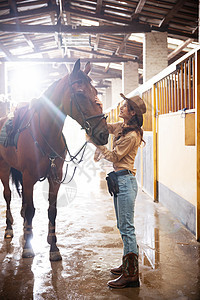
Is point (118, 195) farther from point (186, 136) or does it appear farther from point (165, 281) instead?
point (186, 136)

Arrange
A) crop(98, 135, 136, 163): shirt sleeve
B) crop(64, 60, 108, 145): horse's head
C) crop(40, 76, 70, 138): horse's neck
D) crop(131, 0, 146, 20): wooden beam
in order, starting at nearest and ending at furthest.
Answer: crop(98, 135, 136, 163): shirt sleeve
crop(64, 60, 108, 145): horse's head
crop(40, 76, 70, 138): horse's neck
crop(131, 0, 146, 20): wooden beam

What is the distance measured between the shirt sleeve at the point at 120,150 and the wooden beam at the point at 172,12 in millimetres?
6426

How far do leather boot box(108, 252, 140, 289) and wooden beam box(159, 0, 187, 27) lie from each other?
690 cm

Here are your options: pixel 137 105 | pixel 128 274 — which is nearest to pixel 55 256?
pixel 128 274

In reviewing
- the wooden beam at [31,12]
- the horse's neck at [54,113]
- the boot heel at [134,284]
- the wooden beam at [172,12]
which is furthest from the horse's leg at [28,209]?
the wooden beam at [31,12]

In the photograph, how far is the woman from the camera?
2.30 m

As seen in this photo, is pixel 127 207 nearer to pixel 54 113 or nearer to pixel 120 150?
pixel 120 150

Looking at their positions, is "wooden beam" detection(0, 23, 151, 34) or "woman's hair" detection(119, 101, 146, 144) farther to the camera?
"wooden beam" detection(0, 23, 151, 34)

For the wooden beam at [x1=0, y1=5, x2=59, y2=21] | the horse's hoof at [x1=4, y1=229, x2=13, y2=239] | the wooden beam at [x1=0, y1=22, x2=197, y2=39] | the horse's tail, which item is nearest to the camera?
the horse's hoof at [x1=4, y1=229, x2=13, y2=239]

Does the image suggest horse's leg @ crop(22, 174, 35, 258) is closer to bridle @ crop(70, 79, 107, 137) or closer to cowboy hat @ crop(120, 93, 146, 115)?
bridle @ crop(70, 79, 107, 137)

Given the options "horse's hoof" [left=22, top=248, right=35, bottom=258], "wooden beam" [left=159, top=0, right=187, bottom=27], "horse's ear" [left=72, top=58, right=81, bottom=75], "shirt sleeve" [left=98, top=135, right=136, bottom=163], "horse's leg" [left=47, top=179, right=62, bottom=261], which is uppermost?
"wooden beam" [left=159, top=0, right=187, bottom=27]

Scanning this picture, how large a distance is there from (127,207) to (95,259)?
91 centimetres

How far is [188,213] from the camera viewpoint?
3811mm

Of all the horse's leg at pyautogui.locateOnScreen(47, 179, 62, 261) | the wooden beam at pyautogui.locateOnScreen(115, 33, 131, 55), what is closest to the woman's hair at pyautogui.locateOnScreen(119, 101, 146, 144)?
the horse's leg at pyautogui.locateOnScreen(47, 179, 62, 261)
